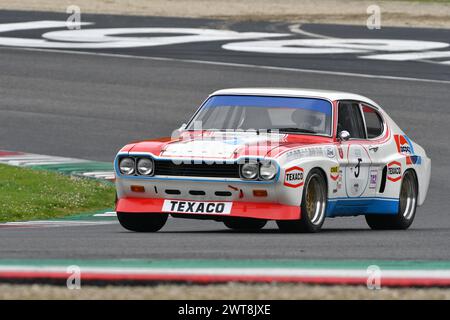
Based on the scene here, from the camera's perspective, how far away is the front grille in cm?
1183

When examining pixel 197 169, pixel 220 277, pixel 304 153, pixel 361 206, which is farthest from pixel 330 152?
pixel 220 277

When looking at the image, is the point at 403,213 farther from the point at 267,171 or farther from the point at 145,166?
the point at 145,166

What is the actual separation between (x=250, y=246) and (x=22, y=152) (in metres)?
12.2

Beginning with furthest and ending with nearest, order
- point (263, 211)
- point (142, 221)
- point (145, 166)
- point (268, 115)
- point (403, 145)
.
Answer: point (403, 145) → point (268, 115) → point (142, 221) → point (145, 166) → point (263, 211)

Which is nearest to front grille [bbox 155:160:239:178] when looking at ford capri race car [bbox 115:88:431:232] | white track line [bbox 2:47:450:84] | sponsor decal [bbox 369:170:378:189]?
ford capri race car [bbox 115:88:431:232]

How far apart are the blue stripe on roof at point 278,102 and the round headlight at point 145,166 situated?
4.34ft

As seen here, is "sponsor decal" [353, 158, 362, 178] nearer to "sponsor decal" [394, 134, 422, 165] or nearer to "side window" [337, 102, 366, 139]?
"side window" [337, 102, 366, 139]

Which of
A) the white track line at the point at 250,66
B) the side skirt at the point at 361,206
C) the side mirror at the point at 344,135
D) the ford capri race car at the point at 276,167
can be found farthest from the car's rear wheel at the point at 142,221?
the white track line at the point at 250,66

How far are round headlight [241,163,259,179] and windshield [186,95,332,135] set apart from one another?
3.91 feet

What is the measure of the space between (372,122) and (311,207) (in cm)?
191

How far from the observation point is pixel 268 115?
13.0 metres

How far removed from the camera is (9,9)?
40.9 m
